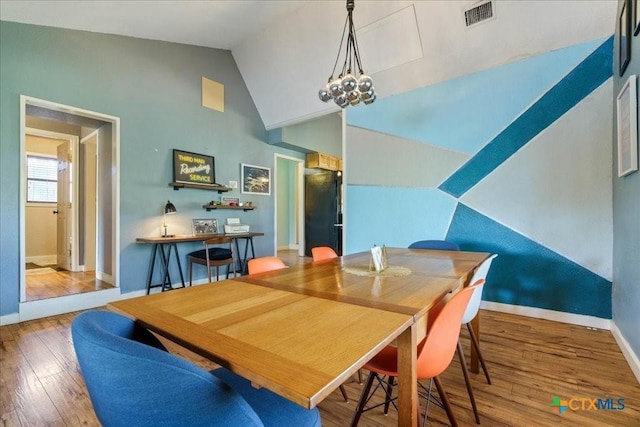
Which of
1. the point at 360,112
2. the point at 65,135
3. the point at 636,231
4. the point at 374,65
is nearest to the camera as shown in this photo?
the point at 636,231

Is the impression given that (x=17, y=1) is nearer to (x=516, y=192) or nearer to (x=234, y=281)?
(x=234, y=281)

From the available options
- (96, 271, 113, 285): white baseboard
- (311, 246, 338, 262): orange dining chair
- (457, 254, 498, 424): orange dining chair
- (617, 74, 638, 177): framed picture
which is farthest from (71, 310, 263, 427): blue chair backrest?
(96, 271, 113, 285): white baseboard

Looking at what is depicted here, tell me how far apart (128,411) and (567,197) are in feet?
12.1

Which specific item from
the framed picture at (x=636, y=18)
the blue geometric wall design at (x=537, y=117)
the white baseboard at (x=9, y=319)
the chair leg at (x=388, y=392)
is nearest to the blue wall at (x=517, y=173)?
the blue geometric wall design at (x=537, y=117)

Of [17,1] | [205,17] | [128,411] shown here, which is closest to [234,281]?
[128,411]

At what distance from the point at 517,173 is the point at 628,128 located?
3.56ft

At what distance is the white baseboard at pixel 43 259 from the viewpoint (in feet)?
18.6

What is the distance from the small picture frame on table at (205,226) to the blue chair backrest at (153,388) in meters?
3.95

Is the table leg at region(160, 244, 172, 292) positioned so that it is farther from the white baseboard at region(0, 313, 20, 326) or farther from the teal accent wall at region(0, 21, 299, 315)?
the white baseboard at region(0, 313, 20, 326)

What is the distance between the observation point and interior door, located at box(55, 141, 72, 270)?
16.5ft

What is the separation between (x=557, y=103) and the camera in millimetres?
2922

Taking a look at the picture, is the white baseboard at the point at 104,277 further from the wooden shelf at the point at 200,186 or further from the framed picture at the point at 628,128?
the framed picture at the point at 628,128

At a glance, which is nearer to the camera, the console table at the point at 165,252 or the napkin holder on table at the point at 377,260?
the napkin holder on table at the point at 377,260

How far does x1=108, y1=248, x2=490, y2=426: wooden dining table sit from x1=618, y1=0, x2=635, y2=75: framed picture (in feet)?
7.04
